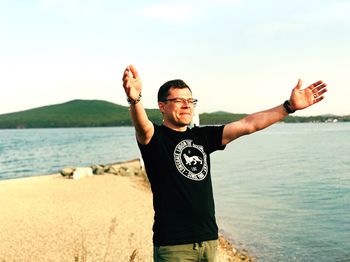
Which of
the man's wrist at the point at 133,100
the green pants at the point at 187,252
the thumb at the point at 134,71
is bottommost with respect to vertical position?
the green pants at the point at 187,252

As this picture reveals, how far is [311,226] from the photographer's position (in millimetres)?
15469

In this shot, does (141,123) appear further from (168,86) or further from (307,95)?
(307,95)

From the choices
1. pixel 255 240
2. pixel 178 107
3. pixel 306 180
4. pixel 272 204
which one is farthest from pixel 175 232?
pixel 306 180

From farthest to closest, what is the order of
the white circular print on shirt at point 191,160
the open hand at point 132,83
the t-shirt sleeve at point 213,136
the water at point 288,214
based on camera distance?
the water at point 288,214 < the t-shirt sleeve at point 213,136 < the white circular print on shirt at point 191,160 < the open hand at point 132,83

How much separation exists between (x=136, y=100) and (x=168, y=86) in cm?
67

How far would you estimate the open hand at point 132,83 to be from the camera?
3.56 meters

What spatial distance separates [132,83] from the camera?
11.9 feet

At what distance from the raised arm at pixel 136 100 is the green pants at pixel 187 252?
1013 mm

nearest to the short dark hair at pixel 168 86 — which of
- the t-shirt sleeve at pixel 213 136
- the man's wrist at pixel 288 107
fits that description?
the t-shirt sleeve at pixel 213 136

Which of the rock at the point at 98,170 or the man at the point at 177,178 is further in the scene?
the rock at the point at 98,170

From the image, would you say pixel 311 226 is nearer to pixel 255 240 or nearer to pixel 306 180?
Result: pixel 255 240

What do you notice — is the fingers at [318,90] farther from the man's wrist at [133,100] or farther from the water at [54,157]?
the water at [54,157]

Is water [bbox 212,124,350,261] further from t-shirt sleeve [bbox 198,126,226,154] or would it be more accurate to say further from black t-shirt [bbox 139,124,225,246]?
black t-shirt [bbox 139,124,225,246]

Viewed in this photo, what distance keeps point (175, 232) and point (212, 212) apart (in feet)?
1.35
